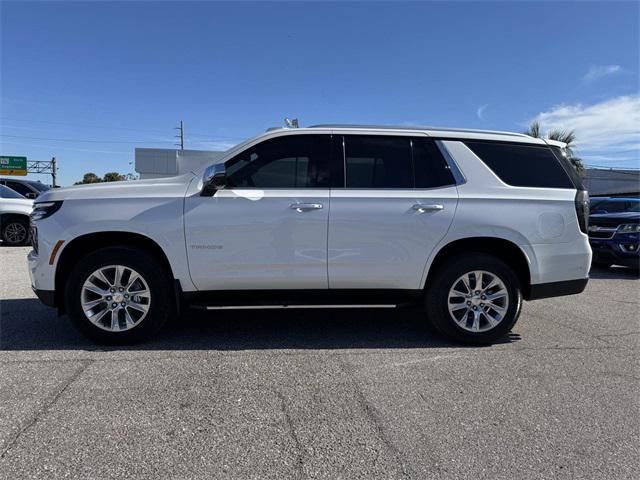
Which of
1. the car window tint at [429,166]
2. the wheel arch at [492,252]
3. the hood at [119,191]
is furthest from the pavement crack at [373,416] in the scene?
the hood at [119,191]

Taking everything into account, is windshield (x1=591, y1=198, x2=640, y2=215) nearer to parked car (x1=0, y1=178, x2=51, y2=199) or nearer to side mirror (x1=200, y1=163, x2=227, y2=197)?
side mirror (x1=200, y1=163, x2=227, y2=197)

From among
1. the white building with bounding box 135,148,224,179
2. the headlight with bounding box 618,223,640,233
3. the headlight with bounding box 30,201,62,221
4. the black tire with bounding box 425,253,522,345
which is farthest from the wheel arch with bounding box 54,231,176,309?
the white building with bounding box 135,148,224,179

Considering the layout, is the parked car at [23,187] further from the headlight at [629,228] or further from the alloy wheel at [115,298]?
the headlight at [629,228]

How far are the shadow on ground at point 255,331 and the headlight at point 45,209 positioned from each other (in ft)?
3.93

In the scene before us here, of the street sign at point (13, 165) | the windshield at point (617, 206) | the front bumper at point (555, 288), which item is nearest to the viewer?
the front bumper at point (555, 288)

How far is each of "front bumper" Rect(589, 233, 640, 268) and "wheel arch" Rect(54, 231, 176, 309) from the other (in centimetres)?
875

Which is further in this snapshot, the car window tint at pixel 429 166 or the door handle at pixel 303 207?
the car window tint at pixel 429 166

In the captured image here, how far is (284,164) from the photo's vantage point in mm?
4168

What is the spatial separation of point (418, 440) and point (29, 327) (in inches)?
163

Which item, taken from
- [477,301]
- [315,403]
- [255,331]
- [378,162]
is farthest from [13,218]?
[477,301]

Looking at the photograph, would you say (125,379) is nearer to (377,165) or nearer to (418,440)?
(418,440)

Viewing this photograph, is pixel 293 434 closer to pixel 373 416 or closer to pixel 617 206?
pixel 373 416

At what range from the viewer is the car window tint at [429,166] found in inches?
166

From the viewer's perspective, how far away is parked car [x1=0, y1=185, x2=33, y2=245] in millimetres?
11023
